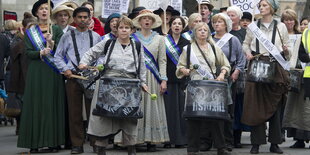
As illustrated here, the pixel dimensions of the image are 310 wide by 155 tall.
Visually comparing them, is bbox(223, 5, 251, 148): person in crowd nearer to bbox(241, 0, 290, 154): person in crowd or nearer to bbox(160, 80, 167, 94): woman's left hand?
bbox(241, 0, 290, 154): person in crowd

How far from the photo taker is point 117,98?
11.7 m

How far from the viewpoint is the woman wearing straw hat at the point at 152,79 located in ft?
45.7

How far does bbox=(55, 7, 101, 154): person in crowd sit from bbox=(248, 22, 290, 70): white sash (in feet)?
7.47

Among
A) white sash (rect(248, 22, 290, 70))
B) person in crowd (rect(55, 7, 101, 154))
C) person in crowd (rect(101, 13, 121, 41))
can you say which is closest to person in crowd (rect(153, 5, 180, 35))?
person in crowd (rect(101, 13, 121, 41))

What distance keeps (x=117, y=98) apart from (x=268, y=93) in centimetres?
275

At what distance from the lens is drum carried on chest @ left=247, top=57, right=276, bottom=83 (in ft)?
43.7

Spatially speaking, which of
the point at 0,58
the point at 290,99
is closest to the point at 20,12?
the point at 0,58

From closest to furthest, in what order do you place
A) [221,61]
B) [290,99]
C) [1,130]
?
[221,61] < [290,99] < [1,130]

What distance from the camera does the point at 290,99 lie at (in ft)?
49.6

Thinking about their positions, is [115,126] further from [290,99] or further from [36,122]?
[290,99]

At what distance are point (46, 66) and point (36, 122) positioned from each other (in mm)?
816

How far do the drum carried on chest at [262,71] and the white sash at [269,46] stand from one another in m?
0.11

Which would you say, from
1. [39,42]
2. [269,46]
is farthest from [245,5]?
[39,42]

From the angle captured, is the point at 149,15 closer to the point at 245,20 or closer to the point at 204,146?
the point at 204,146
